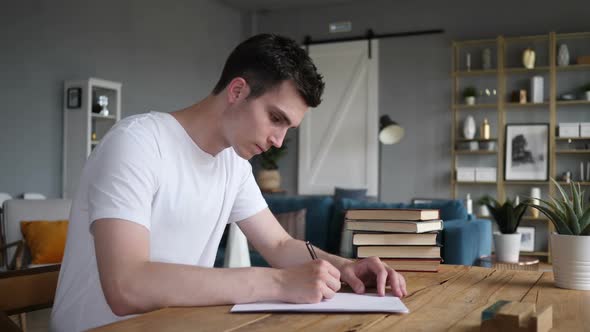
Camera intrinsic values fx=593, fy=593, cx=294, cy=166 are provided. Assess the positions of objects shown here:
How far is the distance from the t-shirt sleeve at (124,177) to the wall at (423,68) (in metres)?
6.91

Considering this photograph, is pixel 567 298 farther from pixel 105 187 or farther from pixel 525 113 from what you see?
pixel 525 113

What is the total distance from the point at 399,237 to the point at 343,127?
6976 mm

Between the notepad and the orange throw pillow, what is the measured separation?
3.53 metres

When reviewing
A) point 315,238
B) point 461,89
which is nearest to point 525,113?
point 461,89

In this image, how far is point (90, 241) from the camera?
133 cm

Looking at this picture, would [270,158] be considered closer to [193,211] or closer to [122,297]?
[193,211]

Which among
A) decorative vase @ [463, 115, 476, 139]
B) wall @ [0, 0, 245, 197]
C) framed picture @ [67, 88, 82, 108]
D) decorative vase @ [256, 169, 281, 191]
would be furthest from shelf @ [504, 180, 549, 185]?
framed picture @ [67, 88, 82, 108]

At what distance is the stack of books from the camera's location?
1521 mm

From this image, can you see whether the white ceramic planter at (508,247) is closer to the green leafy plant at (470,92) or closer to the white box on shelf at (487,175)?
the white box on shelf at (487,175)

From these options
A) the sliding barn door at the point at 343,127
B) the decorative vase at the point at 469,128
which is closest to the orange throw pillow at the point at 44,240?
the sliding barn door at the point at 343,127

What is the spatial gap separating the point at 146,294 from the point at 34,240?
3.51 m

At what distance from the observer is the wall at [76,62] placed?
18.3ft

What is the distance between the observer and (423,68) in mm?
8016

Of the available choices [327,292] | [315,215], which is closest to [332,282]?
[327,292]
